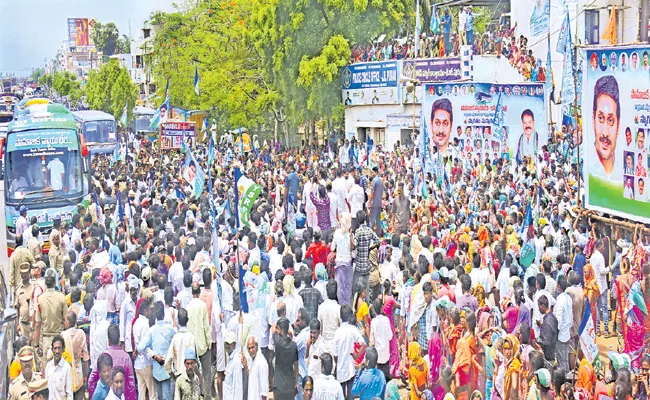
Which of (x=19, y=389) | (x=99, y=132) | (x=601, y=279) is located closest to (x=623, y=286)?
(x=601, y=279)

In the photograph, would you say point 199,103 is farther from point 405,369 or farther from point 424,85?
point 405,369

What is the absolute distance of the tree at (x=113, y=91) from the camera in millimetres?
69312

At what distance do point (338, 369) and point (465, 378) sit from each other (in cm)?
122

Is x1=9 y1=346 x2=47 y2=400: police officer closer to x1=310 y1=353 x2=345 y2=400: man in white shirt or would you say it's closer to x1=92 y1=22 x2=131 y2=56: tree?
x1=310 y1=353 x2=345 y2=400: man in white shirt

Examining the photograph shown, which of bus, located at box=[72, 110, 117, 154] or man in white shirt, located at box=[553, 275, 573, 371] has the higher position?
bus, located at box=[72, 110, 117, 154]

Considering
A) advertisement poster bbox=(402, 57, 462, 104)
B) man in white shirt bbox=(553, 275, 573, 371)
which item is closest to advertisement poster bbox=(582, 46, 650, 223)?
man in white shirt bbox=(553, 275, 573, 371)

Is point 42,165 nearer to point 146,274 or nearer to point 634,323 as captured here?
point 146,274

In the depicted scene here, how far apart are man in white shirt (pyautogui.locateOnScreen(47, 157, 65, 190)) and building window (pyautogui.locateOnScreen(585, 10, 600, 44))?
14649mm

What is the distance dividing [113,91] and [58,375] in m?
62.4

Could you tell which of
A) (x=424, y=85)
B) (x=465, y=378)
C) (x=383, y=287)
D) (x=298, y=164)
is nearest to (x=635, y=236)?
(x=383, y=287)

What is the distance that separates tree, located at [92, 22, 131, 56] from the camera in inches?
5128

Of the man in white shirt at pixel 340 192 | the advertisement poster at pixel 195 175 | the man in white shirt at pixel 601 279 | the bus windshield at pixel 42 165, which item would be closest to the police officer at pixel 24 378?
the man in white shirt at pixel 601 279

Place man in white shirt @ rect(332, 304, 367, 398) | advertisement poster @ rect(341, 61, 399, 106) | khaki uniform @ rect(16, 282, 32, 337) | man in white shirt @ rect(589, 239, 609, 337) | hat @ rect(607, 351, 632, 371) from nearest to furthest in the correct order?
hat @ rect(607, 351, 632, 371) < man in white shirt @ rect(332, 304, 367, 398) < khaki uniform @ rect(16, 282, 32, 337) < man in white shirt @ rect(589, 239, 609, 337) < advertisement poster @ rect(341, 61, 399, 106)

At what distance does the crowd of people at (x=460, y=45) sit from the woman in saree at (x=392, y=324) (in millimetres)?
15830
